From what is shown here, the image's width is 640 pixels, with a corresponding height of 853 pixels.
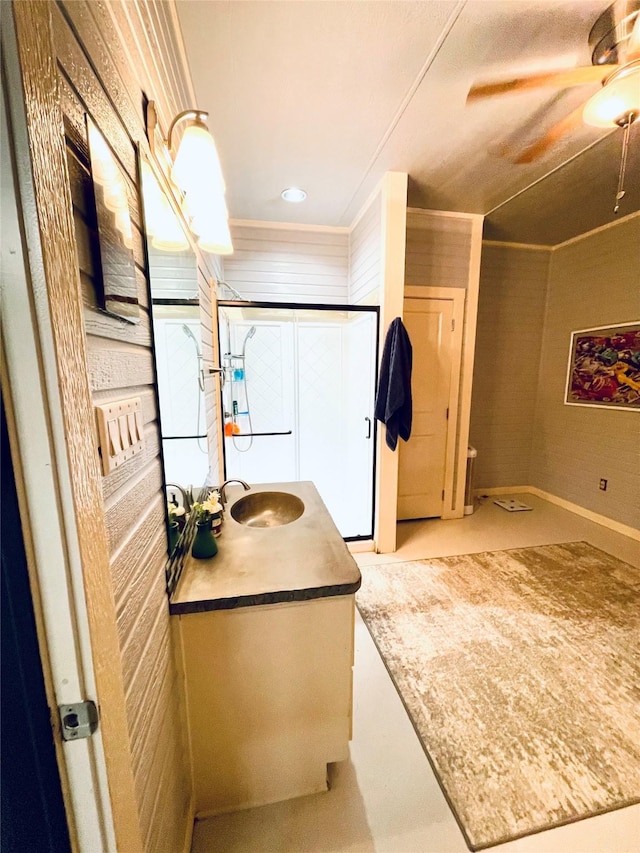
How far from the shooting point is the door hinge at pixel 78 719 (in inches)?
19.5

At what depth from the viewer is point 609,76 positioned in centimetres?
136

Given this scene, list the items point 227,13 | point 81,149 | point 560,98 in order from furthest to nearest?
point 560,98, point 227,13, point 81,149

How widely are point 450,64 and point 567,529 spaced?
3545 millimetres

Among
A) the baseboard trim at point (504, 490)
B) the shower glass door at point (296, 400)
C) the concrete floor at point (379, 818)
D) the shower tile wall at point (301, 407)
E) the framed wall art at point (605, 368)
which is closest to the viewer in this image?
the concrete floor at point (379, 818)

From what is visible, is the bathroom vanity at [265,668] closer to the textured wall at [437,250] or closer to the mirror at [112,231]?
the mirror at [112,231]

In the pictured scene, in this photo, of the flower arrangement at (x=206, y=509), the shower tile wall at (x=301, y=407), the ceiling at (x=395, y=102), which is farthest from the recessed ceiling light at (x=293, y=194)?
the flower arrangement at (x=206, y=509)

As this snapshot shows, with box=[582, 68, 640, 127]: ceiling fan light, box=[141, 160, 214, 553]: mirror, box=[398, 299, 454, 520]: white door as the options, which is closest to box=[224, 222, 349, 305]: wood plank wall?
box=[398, 299, 454, 520]: white door

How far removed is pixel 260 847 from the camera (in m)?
1.05

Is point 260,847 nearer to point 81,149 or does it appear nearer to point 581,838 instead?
point 581,838

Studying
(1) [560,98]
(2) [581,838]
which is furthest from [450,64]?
(2) [581,838]

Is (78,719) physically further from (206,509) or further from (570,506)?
(570,506)

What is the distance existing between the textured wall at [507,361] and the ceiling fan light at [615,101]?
215 cm

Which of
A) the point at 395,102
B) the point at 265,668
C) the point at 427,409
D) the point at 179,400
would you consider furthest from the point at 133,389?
the point at 427,409

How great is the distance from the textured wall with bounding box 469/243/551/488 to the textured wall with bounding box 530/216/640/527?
0.12 meters
